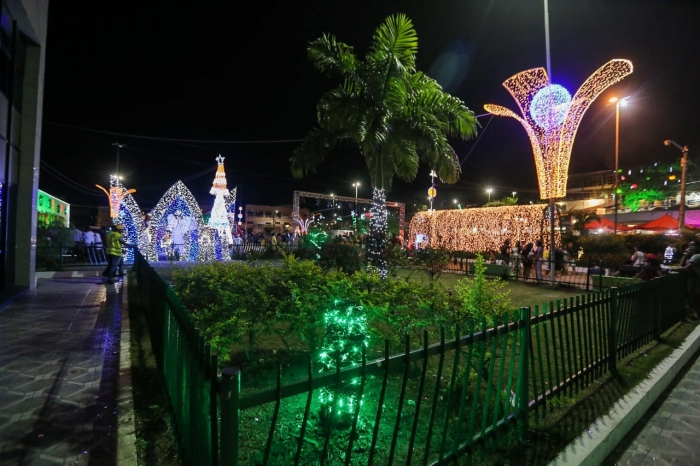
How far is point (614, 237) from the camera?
730 inches

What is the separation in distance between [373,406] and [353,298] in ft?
3.65

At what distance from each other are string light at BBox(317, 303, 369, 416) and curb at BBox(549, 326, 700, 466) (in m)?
1.62

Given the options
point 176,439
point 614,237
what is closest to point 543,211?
point 614,237

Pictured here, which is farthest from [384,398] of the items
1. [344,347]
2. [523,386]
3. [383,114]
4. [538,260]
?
[538,260]

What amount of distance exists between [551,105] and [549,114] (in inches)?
11.0

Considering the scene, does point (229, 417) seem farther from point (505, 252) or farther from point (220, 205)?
Result: point (220, 205)

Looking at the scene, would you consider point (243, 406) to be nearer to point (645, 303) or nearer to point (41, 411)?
point (41, 411)

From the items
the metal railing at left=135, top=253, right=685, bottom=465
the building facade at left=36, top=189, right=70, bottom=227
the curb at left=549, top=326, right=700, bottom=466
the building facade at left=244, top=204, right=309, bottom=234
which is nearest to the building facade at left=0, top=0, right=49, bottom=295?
the metal railing at left=135, top=253, right=685, bottom=465

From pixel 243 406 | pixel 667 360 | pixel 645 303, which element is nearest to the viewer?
pixel 243 406

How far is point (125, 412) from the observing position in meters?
3.51

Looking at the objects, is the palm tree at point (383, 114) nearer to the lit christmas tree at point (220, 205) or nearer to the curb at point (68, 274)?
the curb at point (68, 274)

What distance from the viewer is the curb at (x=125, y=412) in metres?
2.89

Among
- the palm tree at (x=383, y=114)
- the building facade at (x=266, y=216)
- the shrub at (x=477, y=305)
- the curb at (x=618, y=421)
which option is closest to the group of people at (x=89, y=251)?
the palm tree at (x=383, y=114)

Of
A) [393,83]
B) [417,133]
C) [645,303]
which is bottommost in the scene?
[645,303]
